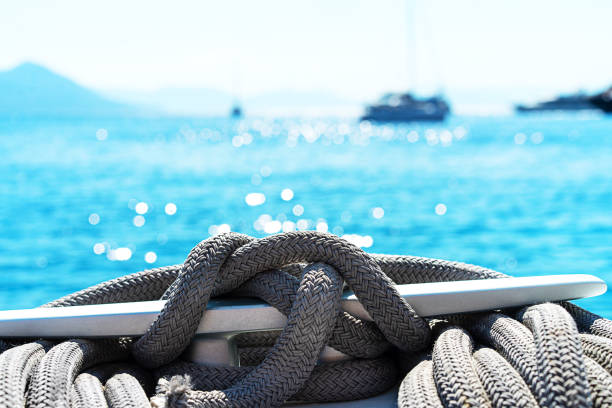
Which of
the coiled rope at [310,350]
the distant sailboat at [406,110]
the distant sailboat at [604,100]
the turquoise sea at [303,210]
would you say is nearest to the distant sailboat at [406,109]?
the distant sailboat at [406,110]

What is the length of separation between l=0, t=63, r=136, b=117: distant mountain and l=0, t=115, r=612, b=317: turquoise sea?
9366 cm

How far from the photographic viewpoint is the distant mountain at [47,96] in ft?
362

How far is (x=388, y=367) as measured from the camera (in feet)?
4.97

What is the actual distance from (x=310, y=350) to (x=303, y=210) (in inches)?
449

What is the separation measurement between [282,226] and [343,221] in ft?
3.20

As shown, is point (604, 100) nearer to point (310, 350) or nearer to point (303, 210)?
point (303, 210)

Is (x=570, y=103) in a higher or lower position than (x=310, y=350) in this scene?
lower

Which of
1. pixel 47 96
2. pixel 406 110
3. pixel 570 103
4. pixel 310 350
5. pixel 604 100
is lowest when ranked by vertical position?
pixel 570 103

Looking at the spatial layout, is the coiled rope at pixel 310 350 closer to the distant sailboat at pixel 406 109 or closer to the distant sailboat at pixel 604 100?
the distant sailboat at pixel 406 109

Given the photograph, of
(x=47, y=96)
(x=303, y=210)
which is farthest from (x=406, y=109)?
(x=47, y=96)

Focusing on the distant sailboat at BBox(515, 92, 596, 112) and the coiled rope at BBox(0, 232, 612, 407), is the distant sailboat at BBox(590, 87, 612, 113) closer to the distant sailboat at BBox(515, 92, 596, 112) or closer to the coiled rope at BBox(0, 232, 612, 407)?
the distant sailboat at BBox(515, 92, 596, 112)

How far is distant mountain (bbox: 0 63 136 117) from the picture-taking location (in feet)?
362

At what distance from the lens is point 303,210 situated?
41.9 feet

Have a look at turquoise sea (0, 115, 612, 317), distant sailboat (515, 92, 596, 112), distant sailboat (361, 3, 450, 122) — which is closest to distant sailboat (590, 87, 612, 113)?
distant sailboat (515, 92, 596, 112)
